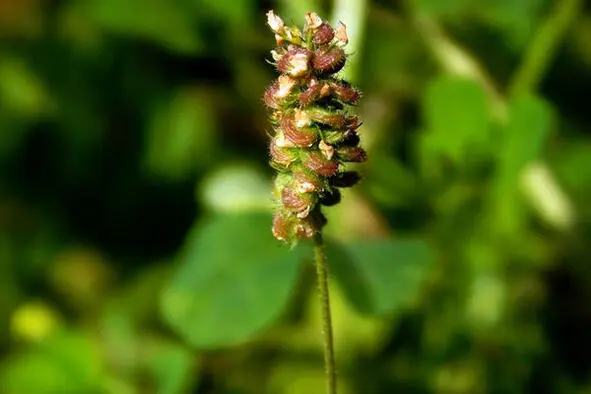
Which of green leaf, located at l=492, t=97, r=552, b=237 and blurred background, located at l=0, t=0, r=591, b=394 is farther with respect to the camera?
blurred background, located at l=0, t=0, r=591, b=394

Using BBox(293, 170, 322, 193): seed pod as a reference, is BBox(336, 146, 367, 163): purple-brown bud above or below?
above

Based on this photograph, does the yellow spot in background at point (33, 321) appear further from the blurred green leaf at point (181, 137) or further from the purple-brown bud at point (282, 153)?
the purple-brown bud at point (282, 153)

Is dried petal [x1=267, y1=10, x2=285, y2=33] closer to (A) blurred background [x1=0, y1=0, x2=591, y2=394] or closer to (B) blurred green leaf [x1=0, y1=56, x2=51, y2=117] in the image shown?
(A) blurred background [x1=0, y1=0, x2=591, y2=394]

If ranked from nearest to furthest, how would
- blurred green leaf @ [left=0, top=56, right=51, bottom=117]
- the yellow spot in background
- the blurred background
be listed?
1. the blurred background
2. the yellow spot in background
3. blurred green leaf @ [left=0, top=56, right=51, bottom=117]

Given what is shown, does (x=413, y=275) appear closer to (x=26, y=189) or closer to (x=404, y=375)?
(x=404, y=375)

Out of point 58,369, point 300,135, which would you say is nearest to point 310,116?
point 300,135

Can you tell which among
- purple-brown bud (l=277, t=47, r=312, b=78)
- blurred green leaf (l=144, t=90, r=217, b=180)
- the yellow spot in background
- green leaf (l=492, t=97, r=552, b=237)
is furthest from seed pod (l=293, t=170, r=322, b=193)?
blurred green leaf (l=144, t=90, r=217, b=180)

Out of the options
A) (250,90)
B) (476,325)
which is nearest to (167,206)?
(250,90)
